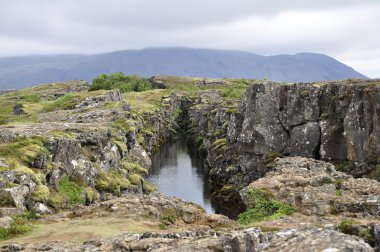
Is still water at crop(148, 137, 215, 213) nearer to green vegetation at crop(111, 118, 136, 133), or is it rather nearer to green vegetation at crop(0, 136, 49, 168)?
green vegetation at crop(111, 118, 136, 133)

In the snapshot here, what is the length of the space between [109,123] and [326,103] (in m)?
40.3

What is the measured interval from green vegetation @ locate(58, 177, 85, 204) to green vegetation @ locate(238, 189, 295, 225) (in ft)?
61.9

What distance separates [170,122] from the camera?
180125 mm

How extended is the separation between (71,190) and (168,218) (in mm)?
19142

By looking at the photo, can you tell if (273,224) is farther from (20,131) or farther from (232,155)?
(232,155)

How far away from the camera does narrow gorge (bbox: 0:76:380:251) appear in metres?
24.6

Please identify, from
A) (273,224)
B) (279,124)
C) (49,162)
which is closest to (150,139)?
(279,124)

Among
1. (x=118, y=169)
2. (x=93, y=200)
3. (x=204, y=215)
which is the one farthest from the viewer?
(x=118, y=169)

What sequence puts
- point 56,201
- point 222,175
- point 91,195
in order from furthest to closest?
point 222,175
point 91,195
point 56,201

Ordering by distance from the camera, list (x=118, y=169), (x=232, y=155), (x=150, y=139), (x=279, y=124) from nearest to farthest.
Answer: (x=118, y=169) → (x=279, y=124) → (x=232, y=155) → (x=150, y=139)

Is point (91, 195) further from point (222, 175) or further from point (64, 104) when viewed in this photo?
point (64, 104)

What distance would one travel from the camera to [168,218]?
34969mm

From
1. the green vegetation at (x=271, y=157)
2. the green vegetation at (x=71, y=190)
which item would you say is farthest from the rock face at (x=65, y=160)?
the green vegetation at (x=271, y=157)

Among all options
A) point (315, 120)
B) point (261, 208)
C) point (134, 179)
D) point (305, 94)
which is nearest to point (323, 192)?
point (261, 208)
